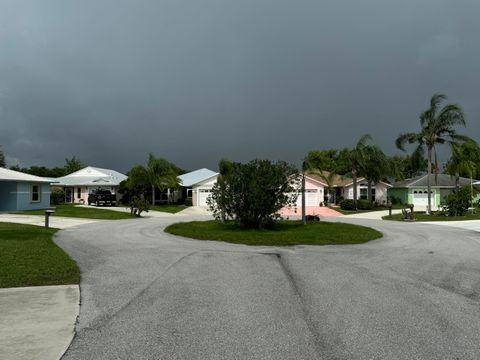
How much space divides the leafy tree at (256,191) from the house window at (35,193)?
22.5 metres

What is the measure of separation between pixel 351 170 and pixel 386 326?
41875 millimetres

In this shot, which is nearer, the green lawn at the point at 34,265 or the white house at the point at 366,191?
the green lawn at the point at 34,265

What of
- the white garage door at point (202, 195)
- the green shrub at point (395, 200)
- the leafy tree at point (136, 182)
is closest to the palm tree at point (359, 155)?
the green shrub at point (395, 200)

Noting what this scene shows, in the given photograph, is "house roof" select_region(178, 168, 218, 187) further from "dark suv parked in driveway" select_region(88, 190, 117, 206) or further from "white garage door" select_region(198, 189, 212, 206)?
"dark suv parked in driveway" select_region(88, 190, 117, 206)

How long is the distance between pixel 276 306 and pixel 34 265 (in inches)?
237

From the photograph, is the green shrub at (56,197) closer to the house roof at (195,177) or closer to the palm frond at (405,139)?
the house roof at (195,177)

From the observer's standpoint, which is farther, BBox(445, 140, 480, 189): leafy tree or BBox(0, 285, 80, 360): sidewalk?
BBox(445, 140, 480, 189): leafy tree

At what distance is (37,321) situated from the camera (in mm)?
5219

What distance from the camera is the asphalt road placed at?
435 centimetres

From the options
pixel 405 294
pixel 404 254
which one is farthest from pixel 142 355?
pixel 404 254

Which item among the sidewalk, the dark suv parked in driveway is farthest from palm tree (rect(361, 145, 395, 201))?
the sidewalk

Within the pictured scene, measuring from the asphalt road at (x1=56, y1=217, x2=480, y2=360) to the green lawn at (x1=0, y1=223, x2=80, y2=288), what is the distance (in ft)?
1.49

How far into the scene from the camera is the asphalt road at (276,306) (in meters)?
4.35

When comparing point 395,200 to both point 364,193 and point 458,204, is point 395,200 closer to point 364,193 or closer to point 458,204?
point 364,193
